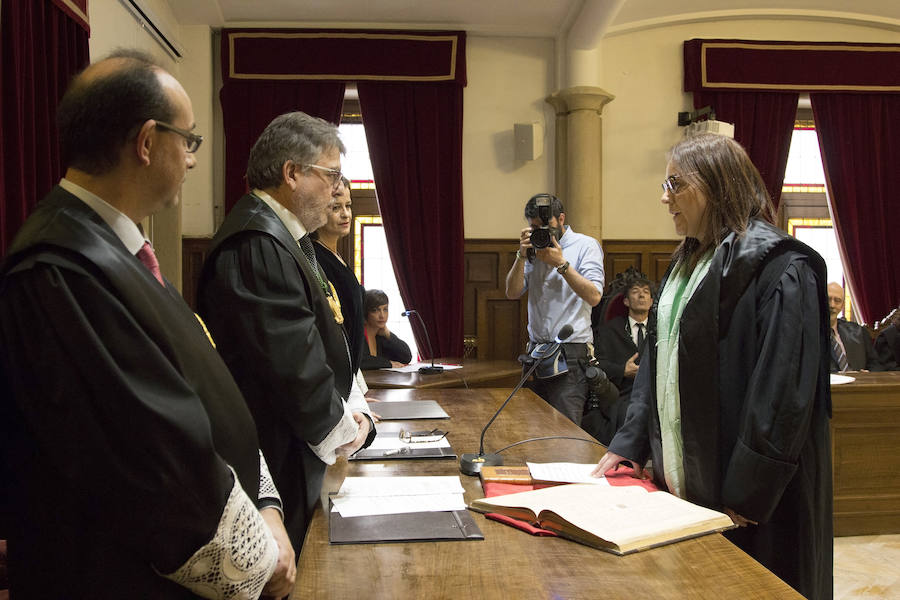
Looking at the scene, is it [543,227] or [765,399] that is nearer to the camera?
[765,399]

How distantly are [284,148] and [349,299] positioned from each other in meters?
0.65

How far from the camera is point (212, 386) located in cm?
118

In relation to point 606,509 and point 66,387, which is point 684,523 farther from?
point 66,387

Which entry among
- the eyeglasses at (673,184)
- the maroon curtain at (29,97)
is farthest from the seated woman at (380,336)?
the eyeglasses at (673,184)

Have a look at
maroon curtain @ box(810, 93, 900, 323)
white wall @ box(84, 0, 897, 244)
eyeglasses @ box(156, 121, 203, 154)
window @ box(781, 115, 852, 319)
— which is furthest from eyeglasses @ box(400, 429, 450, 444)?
window @ box(781, 115, 852, 319)

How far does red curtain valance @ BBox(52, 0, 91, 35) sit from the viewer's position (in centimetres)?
364

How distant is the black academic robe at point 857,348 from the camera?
4.88m

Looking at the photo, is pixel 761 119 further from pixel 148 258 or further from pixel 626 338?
pixel 148 258

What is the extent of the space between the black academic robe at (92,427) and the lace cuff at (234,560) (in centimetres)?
2

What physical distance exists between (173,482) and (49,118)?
3.19 meters

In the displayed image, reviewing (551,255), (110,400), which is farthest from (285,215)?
(551,255)

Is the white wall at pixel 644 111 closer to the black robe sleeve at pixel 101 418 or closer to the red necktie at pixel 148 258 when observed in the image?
the red necktie at pixel 148 258

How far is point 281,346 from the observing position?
168 cm

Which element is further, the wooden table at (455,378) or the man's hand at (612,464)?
the wooden table at (455,378)
